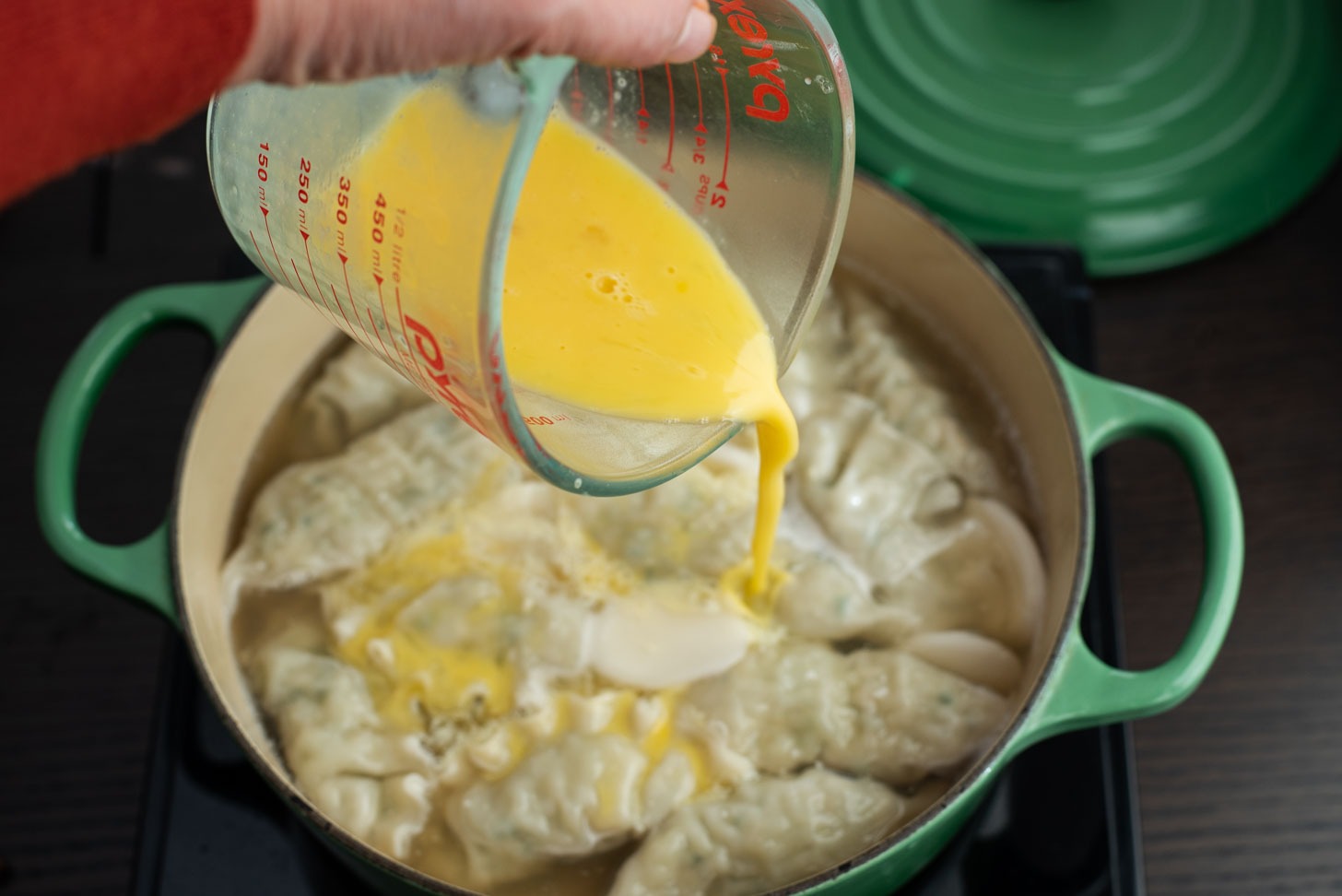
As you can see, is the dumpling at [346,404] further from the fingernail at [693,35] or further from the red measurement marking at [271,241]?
the fingernail at [693,35]

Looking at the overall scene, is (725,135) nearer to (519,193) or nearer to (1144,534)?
(519,193)

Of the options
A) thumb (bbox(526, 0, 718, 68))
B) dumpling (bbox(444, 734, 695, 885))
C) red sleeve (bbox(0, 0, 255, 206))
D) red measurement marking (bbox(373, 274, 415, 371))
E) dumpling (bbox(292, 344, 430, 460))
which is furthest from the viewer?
dumpling (bbox(292, 344, 430, 460))

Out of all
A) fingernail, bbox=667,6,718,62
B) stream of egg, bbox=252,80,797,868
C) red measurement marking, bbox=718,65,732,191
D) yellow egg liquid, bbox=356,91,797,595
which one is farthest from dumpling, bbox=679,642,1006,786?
A: fingernail, bbox=667,6,718,62

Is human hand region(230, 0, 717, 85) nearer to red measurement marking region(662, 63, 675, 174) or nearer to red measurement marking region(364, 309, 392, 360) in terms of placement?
red measurement marking region(364, 309, 392, 360)

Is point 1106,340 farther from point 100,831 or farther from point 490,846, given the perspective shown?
point 100,831

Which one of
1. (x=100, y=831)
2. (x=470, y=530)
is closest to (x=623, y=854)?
(x=470, y=530)
